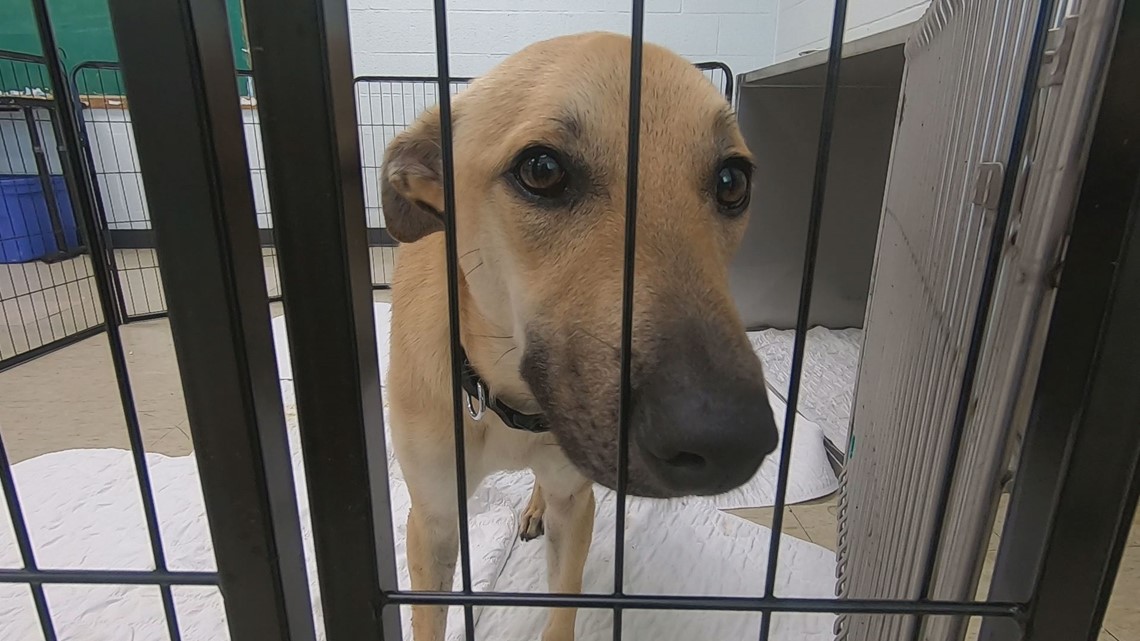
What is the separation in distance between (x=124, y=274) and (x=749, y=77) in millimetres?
3186

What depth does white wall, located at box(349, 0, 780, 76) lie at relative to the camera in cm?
331

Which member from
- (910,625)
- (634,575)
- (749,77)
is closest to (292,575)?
(910,625)

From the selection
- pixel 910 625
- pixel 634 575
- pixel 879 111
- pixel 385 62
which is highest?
pixel 385 62

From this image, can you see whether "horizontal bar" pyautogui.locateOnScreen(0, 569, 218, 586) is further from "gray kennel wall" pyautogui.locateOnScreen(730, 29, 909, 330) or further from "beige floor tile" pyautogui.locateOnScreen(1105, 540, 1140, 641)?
"gray kennel wall" pyautogui.locateOnScreen(730, 29, 909, 330)

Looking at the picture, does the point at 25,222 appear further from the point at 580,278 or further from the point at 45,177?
the point at 580,278

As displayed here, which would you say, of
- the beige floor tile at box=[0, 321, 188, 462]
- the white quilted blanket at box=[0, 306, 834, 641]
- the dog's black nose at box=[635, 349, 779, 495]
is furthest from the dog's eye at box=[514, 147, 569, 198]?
the beige floor tile at box=[0, 321, 188, 462]

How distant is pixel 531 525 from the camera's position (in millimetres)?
1548

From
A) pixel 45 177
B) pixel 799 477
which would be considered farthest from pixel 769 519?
pixel 45 177

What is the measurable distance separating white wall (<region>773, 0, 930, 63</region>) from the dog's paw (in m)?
1.50

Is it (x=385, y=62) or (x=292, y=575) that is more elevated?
(x=385, y=62)

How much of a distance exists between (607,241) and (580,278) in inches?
1.8

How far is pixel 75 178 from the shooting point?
544 millimetres

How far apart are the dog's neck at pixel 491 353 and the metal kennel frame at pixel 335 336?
1.11 feet

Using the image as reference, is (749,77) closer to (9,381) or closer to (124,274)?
(9,381)
